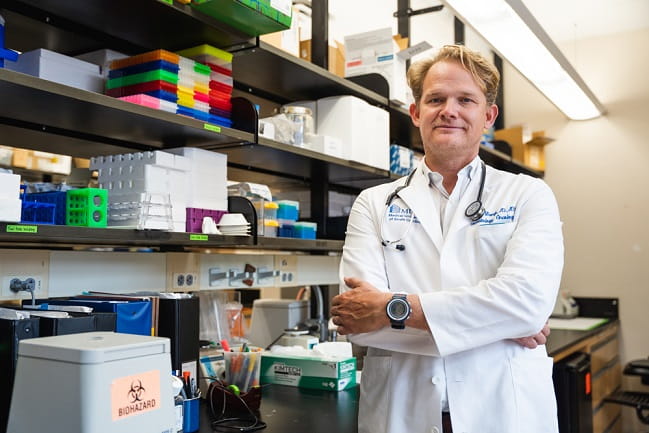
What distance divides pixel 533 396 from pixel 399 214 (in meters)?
0.57

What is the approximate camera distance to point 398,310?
4.90ft

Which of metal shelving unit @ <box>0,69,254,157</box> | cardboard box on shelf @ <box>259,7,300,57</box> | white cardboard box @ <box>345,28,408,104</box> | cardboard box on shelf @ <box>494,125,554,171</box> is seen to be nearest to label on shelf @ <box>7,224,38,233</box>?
metal shelving unit @ <box>0,69,254,157</box>

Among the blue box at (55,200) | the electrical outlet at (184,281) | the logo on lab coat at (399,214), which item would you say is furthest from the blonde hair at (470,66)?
the electrical outlet at (184,281)

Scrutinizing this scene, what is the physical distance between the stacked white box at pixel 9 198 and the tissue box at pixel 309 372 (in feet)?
3.92

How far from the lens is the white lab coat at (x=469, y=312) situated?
4.80 ft

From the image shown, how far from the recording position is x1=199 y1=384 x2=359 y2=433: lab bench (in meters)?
1.76

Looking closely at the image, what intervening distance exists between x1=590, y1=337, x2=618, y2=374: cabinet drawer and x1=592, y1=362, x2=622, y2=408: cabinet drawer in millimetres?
56

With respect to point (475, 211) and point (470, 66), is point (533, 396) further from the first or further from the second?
point (470, 66)

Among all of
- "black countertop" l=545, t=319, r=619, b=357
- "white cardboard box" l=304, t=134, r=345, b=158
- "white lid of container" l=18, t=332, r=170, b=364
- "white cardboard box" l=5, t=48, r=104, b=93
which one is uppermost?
"white cardboard box" l=5, t=48, r=104, b=93

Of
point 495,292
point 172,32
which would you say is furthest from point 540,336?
point 172,32

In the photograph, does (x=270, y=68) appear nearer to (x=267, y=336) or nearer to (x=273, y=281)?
(x=273, y=281)

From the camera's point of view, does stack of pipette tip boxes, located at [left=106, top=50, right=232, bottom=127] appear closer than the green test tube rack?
No

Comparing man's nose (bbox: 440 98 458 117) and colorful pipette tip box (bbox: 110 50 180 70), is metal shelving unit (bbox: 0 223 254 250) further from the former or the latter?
man's nose (bbox: 440 98 458 117)

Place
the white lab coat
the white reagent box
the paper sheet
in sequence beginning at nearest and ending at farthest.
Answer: the white reagent box
the white lab coat
the paper sheet
